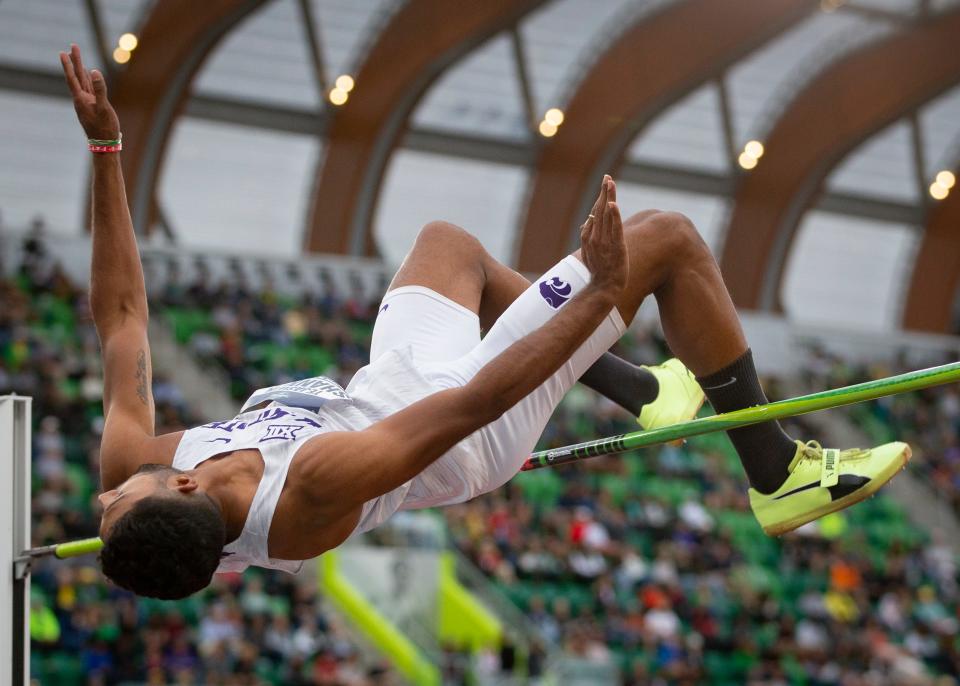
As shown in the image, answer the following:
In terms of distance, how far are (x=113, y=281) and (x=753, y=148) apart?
60.3ft

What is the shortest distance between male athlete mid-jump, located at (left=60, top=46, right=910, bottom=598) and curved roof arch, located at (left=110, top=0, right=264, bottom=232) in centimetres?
1345

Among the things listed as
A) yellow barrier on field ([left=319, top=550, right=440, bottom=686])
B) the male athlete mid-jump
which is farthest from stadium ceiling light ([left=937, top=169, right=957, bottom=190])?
the male athlete mid-jump

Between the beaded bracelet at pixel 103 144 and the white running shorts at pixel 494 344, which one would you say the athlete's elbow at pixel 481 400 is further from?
the beaded bracelet at pixel 103 144

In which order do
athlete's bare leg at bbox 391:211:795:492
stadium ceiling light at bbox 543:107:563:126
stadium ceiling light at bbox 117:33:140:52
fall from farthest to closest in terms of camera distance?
stadium ceiling light at bbox 543:107:563:126
stadium ceiling light at bbox 117:33:140:52
athlete's bare leg at bbox 391:211:795:492

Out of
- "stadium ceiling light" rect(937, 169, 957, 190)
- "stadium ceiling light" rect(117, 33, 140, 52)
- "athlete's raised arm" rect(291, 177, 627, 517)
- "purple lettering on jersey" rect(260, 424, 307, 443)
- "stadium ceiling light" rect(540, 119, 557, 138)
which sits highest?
"athlete's raised arm" rect(291, 177, 627, 517)

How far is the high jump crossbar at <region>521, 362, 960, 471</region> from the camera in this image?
3129mm

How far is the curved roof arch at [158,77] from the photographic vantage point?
54.6 feet

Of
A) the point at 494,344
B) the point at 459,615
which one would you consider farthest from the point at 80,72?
the point at 459,615

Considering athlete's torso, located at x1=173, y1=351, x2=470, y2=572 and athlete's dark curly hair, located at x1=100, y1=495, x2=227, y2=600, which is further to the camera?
athlete's torso, located at x1=173, y1=351, x2=470, y2=572

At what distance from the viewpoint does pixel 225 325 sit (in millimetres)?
16344

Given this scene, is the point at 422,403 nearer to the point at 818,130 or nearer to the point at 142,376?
the point at 142,376

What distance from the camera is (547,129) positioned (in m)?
19.9

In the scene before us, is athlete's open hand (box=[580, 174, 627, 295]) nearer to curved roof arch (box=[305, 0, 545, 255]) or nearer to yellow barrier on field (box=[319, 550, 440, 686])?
yellow barrier on field (box=[319, 550, 440, 686])

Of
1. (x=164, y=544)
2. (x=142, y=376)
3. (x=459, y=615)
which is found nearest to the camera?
(x=164, y=544)
